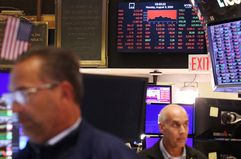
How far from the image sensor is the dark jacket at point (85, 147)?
1470mm

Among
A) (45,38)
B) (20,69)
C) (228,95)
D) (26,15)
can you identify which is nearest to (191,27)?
(45,38)

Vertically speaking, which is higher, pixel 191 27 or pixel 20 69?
pixel 191 27

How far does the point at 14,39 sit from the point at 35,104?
934mm

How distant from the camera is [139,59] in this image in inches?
227

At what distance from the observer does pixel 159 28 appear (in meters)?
5.59

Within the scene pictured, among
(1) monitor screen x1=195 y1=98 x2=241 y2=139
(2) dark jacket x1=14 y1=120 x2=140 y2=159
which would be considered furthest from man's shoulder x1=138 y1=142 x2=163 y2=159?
(2) dark jacket x1=14 y1=120 x2=140 y2=159

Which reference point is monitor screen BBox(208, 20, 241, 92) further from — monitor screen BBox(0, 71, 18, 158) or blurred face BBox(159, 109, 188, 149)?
monitor screen BBox(0, 71, 18, 158)

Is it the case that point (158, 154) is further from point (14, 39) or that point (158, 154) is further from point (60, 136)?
point (60, 136)

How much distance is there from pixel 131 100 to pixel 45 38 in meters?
3.42

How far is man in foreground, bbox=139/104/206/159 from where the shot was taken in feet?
11.4

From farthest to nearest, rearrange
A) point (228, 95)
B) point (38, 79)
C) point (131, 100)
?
point (228, 95) < point (131, 100) < point (38, 79)

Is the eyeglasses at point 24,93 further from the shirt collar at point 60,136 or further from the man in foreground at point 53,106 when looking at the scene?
the shirt collar at point 60,136

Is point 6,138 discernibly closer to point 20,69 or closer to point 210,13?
point 20,69

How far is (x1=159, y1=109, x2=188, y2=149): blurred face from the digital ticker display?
6.91 ft
